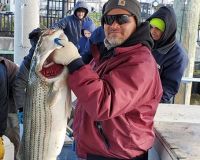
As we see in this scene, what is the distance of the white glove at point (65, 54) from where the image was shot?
7.86ft

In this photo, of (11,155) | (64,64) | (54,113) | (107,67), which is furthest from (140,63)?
(11,155)

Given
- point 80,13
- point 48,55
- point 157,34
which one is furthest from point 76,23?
point 48,55

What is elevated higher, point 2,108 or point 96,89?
point 96,89

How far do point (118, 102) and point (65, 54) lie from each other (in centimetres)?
42

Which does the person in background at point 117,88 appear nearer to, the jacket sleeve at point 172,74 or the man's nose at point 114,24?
the man's nose at point 114,24

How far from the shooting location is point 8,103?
4531 mm

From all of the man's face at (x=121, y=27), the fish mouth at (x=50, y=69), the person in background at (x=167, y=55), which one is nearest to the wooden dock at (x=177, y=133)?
the person in background at (x=167, y=55)

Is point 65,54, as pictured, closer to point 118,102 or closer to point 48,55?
point 48,55

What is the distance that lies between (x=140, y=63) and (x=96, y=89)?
347mm

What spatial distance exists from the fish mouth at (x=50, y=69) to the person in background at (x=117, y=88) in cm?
7

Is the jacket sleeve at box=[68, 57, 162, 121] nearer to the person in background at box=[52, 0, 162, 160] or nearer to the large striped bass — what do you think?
the person in background at box=[52, 0, 162, 160]

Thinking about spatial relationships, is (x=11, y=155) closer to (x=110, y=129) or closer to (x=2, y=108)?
(x=2, y=108)

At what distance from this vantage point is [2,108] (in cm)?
425

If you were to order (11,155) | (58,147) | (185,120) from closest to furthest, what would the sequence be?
(58,147) < (185,120) < (11,155)
